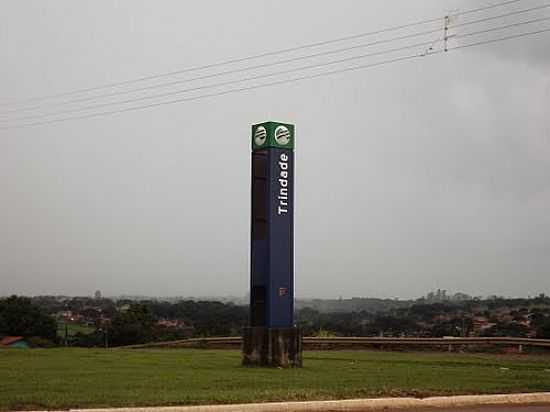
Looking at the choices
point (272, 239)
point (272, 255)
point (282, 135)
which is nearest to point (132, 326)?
point (272, 255)

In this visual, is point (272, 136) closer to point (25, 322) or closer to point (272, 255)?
point (272, 255)

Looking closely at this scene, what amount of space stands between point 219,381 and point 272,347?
15.7ft

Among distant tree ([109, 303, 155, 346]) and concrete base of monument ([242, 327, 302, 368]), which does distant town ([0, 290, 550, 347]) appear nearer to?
distant tree ([109, 303, 155, 346])

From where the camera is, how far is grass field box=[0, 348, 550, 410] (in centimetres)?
1273

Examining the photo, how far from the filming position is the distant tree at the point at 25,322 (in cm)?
5600

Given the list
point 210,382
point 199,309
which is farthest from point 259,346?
A: point 199,309

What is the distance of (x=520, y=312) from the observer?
160ft

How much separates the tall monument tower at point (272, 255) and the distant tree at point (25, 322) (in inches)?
1462

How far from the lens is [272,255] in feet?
68.5

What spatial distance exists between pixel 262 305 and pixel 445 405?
832 centimetres

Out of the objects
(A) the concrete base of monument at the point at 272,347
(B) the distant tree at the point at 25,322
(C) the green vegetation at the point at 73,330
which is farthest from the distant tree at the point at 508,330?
(B) the distant tree at the point at 25,322

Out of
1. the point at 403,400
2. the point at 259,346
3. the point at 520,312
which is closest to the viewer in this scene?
the point at 403,400

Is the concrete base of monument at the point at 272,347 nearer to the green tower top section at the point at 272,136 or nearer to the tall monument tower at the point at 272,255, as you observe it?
the tall monument tower at the point at 272,255

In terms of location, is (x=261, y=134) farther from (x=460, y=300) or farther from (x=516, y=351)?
(x=460, y=300)
